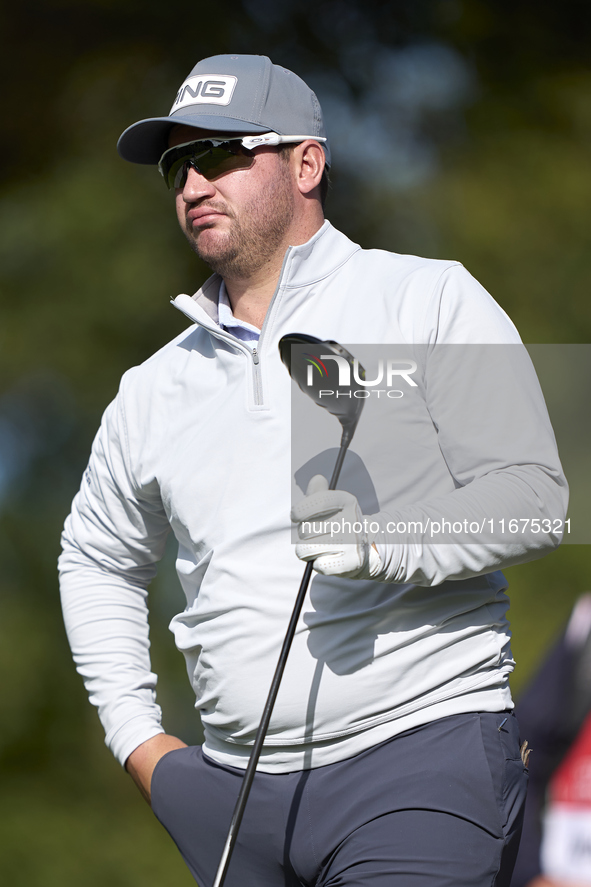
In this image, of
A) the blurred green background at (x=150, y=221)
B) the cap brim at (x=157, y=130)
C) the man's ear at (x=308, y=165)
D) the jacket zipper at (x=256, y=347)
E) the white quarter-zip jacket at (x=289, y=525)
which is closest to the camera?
the white quarter-zip jacket at (x=289, y=525)

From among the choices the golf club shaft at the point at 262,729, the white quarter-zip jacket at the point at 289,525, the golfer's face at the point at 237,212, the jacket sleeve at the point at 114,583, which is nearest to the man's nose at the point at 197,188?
the golfer's face at the point at 237,212

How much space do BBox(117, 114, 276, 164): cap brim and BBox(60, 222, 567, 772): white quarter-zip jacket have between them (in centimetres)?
25

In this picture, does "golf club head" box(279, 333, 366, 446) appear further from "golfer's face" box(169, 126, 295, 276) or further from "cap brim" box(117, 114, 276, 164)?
"cap brim" box(117, 114, 276, 164)

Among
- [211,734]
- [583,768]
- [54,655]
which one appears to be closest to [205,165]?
[211,734]

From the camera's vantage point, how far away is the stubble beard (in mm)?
1524

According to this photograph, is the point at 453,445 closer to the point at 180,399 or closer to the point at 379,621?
the point at 379,621

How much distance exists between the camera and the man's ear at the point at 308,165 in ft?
5.31

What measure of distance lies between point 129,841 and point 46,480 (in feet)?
5.58

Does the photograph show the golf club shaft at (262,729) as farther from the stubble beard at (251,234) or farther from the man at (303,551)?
the stubble beard at (251,234)

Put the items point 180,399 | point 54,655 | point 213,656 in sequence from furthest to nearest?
point 54,655 < point 180,399 < point 213,656

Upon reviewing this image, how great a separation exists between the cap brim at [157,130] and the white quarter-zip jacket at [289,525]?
0.25 meters

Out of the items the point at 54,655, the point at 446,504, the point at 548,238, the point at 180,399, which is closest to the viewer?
the point at 446,504

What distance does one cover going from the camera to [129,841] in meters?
3.64

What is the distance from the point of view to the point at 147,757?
1562mm
